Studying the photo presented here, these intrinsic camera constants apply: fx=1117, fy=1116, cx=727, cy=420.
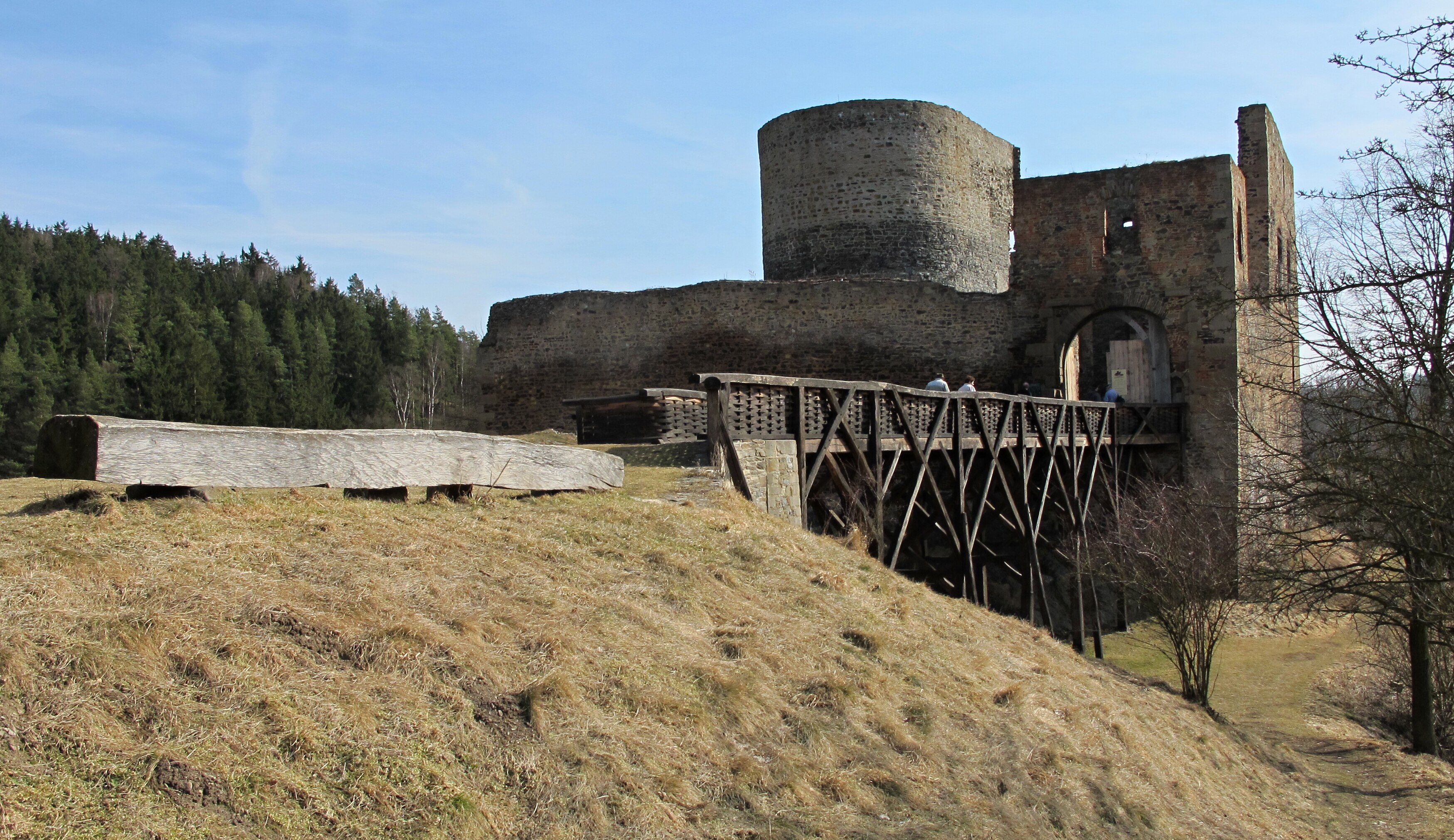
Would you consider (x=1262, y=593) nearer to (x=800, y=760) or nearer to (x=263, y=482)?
(x=800, y=760)

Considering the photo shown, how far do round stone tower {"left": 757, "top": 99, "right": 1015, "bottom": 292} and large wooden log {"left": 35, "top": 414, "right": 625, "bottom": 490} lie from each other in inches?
729

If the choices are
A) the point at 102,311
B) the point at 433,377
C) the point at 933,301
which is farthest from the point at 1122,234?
the point at 102,311

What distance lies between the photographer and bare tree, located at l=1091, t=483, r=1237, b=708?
463 inches

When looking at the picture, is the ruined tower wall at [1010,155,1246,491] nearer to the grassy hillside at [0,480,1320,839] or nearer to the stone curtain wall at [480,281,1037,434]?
the stone curtain wall at [480,281,1037,434]

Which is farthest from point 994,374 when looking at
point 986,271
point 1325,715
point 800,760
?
point 800,760

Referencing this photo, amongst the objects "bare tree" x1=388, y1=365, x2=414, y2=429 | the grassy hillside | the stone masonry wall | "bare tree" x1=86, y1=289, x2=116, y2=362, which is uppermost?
"bare tree" x1=86, y1=289, x2=116, y2=362

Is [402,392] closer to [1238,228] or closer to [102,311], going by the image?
[102,311]

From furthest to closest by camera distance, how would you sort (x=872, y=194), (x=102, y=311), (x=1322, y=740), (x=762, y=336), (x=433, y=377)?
(x=102, y=311)
(x=433, y=377)
(x=872, y=194)
(x=762, y=336)
(x=1322, y=740)

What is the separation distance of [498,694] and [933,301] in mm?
17775

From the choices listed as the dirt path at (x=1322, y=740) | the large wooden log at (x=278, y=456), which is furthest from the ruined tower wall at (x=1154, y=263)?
the large wooden log at (x=278, y=456)

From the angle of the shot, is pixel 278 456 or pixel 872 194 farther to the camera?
pixel 872 194

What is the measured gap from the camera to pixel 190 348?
156 feet

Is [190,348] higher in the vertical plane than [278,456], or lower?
higher

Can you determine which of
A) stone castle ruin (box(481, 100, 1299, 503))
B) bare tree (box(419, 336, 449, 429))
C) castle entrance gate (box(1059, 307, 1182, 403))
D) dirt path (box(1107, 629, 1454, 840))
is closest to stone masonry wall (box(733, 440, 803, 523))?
dirt path (box(1107, 629, 1454, 840))
